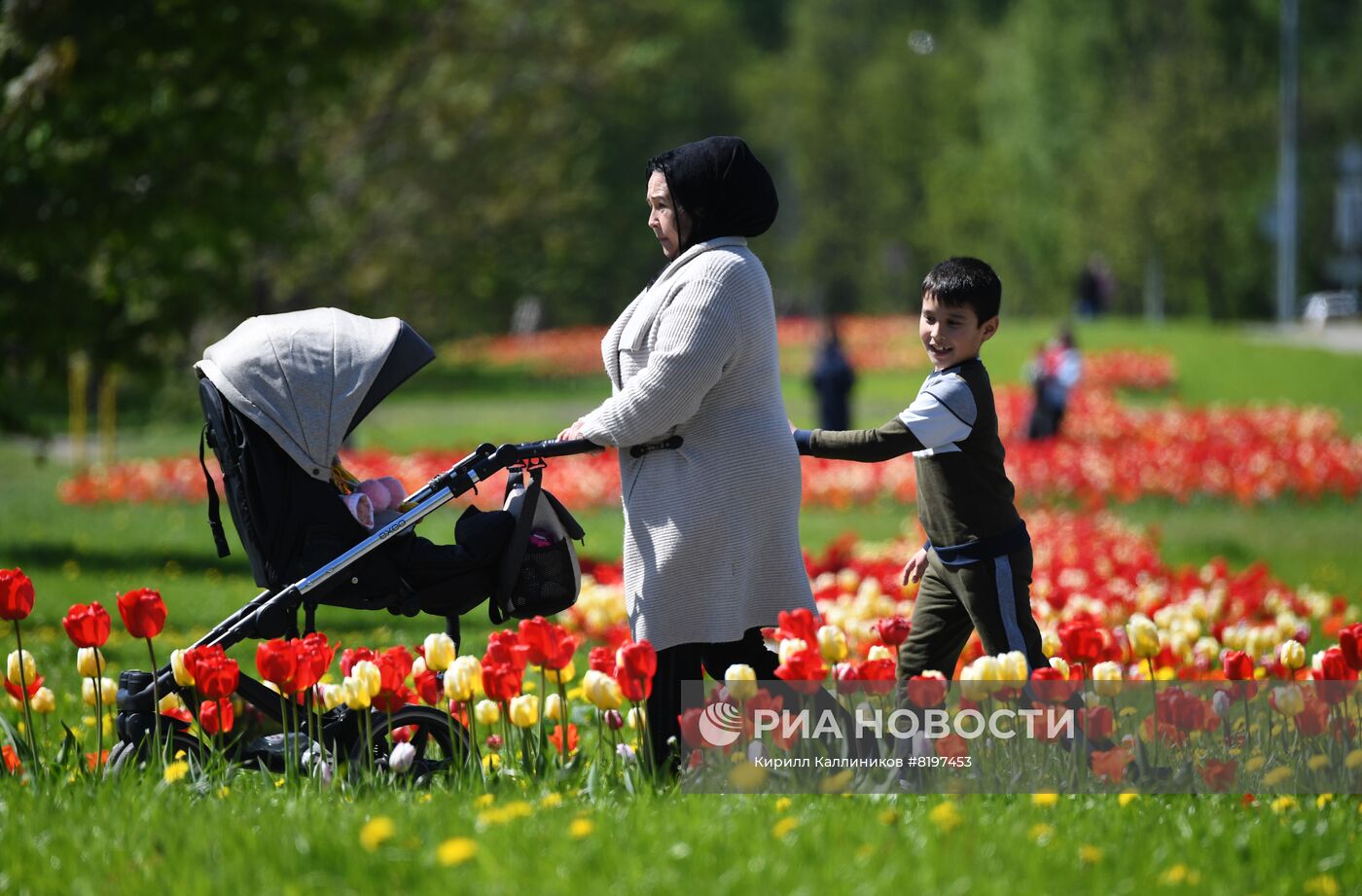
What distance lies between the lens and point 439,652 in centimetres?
440

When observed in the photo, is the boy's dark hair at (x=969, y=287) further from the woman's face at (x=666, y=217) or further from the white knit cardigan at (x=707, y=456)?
the woman's face at (x=666, y=217)

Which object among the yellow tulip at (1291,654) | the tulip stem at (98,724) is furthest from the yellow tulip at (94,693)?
the yellow tulip at (1291,654)

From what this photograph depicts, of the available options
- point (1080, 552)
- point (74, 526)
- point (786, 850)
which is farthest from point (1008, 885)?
point (74, 526)

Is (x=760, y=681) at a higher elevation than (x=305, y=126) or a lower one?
lower

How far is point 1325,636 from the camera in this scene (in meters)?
7.73

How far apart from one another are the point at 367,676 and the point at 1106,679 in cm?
188

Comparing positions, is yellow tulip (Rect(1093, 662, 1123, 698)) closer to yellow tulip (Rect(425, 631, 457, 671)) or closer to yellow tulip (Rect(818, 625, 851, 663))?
yellow tulip (Rect(818, 625, 851, 663))

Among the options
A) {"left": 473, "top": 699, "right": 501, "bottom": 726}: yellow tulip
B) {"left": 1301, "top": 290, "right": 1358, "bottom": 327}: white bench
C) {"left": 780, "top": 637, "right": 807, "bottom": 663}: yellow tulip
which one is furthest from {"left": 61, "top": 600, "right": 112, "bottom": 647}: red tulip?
A: {"left": 1301, "top": 290, "right": 1358, "bottom": 327}: white bench

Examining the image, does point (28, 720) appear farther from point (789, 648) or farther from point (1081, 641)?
point (1081, 641)

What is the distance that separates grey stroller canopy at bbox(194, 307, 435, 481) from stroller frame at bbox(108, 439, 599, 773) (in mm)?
280

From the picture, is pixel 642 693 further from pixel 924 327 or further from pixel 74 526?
pixel 74 526

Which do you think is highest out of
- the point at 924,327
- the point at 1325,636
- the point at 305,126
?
the point at 305,126

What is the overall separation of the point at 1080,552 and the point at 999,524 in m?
5.09

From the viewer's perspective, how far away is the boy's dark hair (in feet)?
15.5
